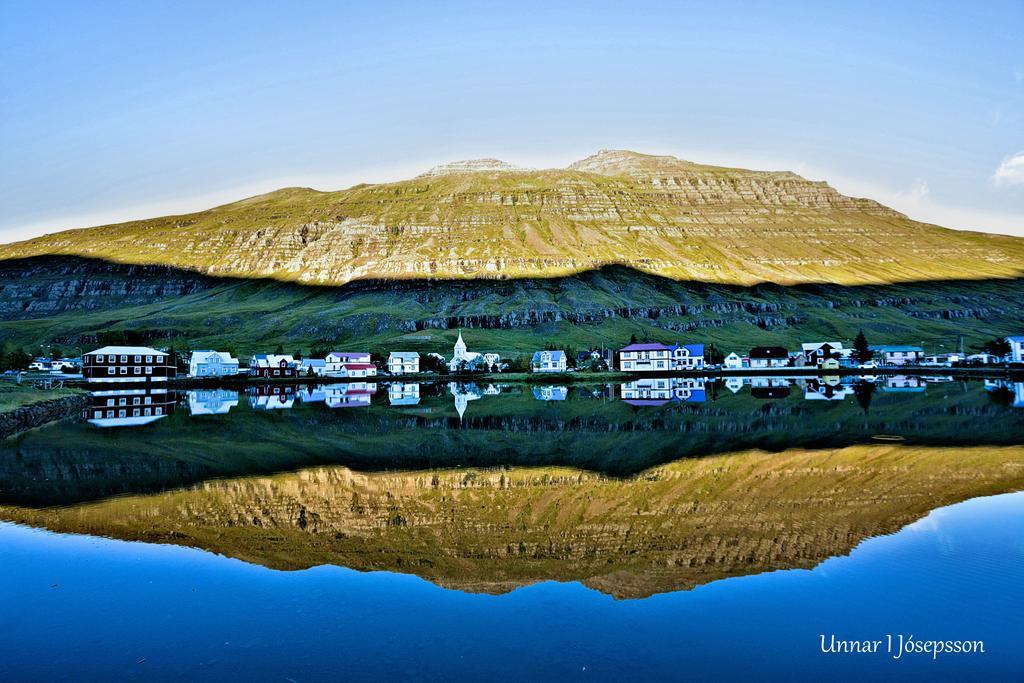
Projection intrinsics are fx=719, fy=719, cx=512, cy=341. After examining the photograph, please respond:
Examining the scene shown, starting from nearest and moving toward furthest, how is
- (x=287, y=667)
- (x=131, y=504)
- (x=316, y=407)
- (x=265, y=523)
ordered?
(x=287, y=667), (x=265, y=523), (x=131, y=504), (x=316, y=407)

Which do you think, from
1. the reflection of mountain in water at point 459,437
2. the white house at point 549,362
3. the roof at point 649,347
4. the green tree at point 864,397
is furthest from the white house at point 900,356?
the reflection of mountain in water at point 459,437

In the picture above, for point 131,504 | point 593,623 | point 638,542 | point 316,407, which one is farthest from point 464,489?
point 316,407

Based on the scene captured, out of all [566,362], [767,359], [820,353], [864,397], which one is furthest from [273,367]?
[820,353]

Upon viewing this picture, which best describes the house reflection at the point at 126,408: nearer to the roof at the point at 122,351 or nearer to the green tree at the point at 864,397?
the roof at the point at 122,351

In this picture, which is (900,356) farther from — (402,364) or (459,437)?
(459,437)

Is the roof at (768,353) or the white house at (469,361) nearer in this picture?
the white house at (469,361)

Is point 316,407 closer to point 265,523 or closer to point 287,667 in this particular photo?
point 265,523
